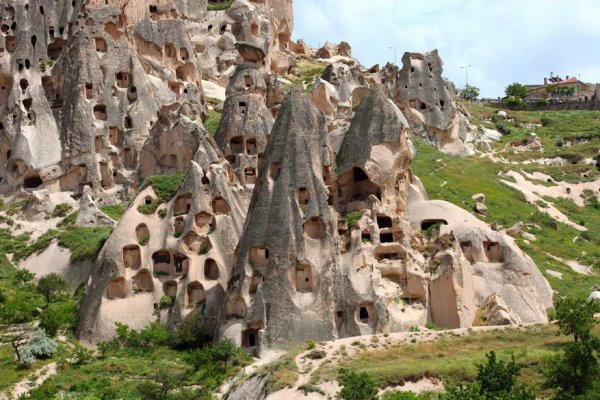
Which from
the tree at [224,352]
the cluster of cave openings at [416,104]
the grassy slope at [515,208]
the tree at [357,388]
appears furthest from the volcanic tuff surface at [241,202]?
the cluster of cave openings at [416,104]

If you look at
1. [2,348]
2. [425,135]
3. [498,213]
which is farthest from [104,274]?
[425,135]

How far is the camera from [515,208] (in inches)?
2997

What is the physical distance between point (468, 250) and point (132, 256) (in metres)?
19.3

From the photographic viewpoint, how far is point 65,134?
72.4 meters

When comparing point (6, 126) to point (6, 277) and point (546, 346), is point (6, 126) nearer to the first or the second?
point (6, 277)

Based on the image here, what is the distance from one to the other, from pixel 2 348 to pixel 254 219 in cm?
1493

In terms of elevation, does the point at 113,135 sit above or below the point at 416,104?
below

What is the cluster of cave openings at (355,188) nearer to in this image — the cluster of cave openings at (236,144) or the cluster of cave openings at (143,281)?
the cluster of cave openings at (143,281)

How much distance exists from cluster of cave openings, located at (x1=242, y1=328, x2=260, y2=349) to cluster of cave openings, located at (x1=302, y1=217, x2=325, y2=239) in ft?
19.5

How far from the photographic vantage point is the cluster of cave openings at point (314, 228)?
1977 inches

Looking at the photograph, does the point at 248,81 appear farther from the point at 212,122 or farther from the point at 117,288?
the point at 117,288

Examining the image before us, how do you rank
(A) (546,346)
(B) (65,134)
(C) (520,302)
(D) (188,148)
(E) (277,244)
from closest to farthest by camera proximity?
1. (A) (546,346)
2. (E) (277,244)
3. (C) (520,302)
4. (D) (188,148)
5. (B) (65,134)

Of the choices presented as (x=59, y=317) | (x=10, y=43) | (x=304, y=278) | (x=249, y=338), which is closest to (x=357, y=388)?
(x=249, y=338)

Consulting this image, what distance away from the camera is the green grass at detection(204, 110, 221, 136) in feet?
246
